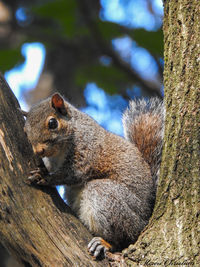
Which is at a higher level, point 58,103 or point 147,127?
point 58,103

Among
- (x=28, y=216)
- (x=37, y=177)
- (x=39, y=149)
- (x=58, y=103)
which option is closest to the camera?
(x=28, y=216)

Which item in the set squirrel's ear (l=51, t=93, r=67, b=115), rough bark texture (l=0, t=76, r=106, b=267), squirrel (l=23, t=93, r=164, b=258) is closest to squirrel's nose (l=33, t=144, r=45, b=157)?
squirrel (l=23, t=93, r=164, b=258)

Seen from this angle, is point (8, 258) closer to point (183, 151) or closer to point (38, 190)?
point (38, 190)

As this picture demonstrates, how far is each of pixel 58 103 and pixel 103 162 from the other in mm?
562

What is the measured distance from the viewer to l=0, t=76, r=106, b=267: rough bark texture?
7.80 ft

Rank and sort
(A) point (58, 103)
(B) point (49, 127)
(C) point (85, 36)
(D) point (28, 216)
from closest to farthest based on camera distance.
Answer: (D) point (28, 216) < (B) point (49, 127) < (A) point (58, 103) < (C) point (85, 36)

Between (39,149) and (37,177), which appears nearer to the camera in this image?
(37,177)

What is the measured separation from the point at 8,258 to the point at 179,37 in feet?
11.0

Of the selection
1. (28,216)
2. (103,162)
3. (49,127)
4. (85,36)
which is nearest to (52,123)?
(49,127)

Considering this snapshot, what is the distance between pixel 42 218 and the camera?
2.47 m

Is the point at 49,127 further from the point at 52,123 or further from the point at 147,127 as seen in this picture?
the point at 147,127

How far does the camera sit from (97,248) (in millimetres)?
2506

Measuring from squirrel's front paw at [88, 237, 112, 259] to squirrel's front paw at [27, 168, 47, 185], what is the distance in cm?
48

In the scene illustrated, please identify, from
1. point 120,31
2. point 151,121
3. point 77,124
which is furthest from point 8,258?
point 120,31
